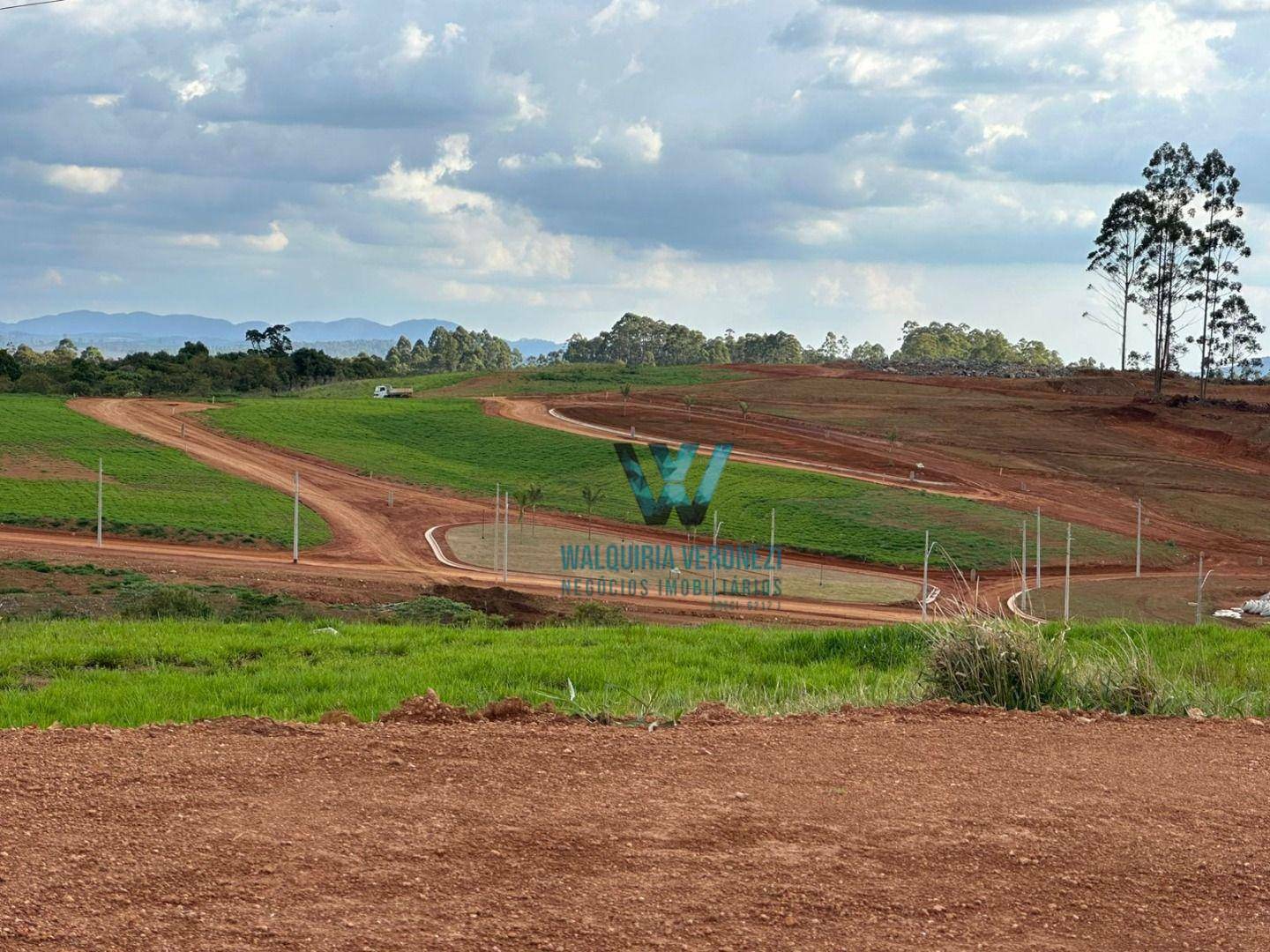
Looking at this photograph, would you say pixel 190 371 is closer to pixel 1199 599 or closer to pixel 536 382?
pixel 536 382

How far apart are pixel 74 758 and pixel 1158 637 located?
11.6 m

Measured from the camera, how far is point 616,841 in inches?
218

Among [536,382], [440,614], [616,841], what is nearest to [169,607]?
[440,614]

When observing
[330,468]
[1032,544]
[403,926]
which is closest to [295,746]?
[403,926]

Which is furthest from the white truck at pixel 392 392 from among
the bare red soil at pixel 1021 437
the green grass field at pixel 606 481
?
the bare red soil at pixel 1021 437

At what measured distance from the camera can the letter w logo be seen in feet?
154

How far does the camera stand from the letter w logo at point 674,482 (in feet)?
154

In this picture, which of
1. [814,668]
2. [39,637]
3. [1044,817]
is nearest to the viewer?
[1044,817]

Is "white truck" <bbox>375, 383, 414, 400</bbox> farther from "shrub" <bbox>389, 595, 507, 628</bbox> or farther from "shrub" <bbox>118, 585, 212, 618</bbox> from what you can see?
"shrub" <bbox>118, 585, 212, 618</bbox>

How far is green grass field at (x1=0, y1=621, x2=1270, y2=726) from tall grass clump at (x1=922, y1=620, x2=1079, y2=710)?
0.33m

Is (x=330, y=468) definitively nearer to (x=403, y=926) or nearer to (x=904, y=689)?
(x=904, y=689)

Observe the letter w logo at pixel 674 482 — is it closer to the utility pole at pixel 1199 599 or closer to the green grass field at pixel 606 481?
the green grass field at pixel 606 481

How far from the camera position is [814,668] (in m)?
12.2

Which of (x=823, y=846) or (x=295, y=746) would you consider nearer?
(x=823, y=846)
